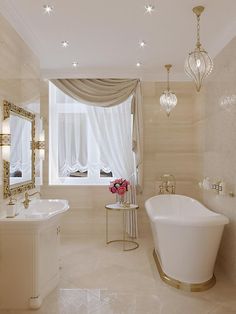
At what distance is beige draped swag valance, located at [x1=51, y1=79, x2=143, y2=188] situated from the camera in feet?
14.2

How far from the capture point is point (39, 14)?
269cm

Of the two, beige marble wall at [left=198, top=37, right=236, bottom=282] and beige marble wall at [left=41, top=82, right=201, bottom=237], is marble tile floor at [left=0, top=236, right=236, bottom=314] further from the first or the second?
beige marble wall at [left=41, top=82, right=201, bottom=237]

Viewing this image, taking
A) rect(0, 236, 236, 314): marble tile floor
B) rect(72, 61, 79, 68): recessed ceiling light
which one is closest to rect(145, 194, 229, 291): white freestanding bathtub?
rect(0, 236, 236, 314): marble tile floor

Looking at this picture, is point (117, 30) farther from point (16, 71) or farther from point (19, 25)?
point (16, 71)

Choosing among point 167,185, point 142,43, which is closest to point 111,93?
point 142,43

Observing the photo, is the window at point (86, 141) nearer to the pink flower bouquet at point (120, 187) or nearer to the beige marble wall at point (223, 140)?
the pink flower bouquet at point (120, 187)

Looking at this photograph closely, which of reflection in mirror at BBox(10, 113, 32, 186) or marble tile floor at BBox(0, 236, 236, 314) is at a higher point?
reflection in mirror at BBox(10, 113, 32, 186)

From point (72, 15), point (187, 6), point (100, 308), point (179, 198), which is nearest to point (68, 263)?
point (100, 308)

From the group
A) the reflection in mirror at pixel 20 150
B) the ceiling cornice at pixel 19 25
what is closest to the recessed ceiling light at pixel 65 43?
the ceiling cornice at pixel 19 25

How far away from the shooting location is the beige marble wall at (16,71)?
2.56 m

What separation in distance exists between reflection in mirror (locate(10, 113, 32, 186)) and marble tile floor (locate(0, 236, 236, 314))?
1216 millimetres

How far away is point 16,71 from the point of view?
9.40ft

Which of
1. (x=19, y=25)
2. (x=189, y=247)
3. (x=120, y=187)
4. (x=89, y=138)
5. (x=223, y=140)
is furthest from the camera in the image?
(x=89, y=138)

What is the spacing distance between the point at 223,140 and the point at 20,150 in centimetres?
236
